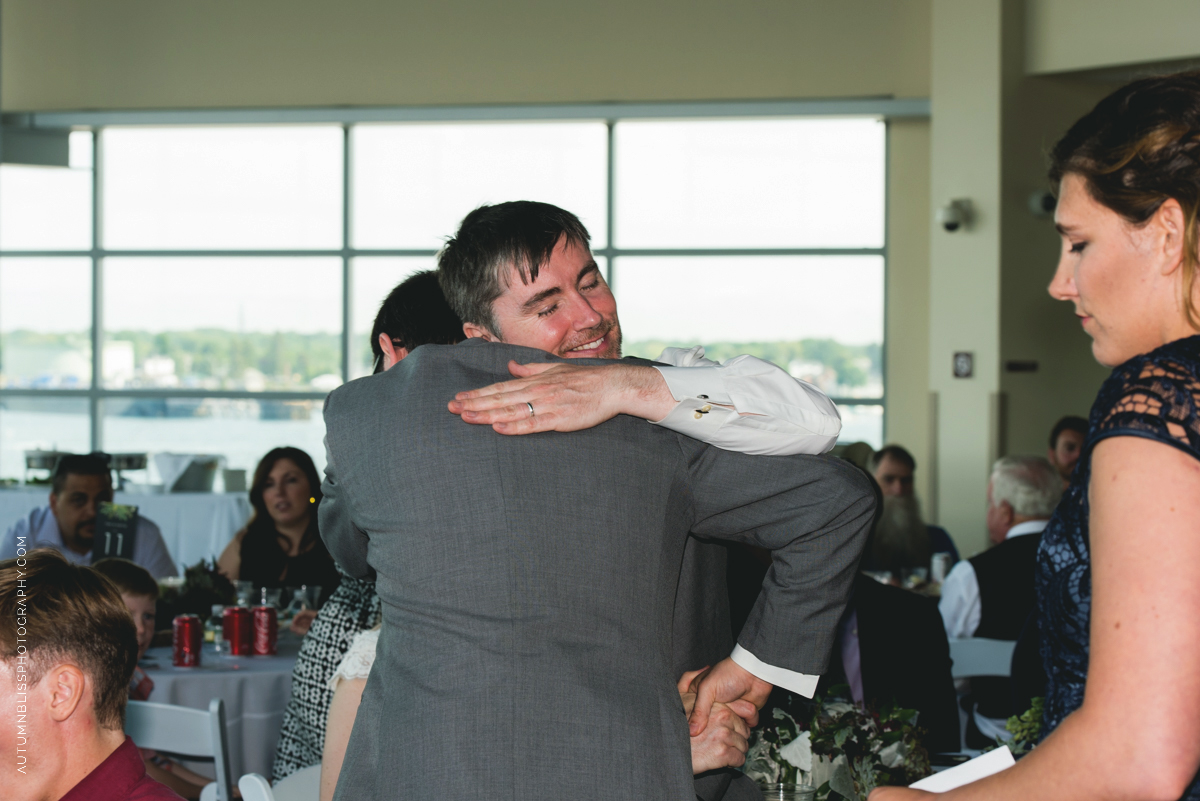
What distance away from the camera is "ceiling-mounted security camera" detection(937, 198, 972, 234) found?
7480 mm

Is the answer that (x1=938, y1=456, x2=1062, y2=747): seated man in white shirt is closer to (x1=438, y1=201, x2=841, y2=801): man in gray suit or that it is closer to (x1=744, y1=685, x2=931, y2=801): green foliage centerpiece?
(x1=744, y1=685, x2=931, y2=801): green foliage centerpiece

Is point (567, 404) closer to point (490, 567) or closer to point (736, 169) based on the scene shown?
point (490, 567)

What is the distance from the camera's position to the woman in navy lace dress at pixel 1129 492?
2.93ft

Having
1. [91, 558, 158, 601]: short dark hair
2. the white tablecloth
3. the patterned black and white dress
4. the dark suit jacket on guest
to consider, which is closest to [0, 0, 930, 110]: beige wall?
the white tablecloth

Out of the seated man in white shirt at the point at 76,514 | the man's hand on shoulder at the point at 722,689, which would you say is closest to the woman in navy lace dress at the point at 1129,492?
the man's hand on shoulder at the point at 722,689

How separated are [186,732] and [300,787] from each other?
0.66m

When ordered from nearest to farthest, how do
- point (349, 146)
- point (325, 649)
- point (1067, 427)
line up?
point (325, 649), point (1067, 427), point (349, 146)

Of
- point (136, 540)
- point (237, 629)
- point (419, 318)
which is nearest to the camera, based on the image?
point (419, 318)

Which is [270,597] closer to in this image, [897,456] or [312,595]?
[312,595]

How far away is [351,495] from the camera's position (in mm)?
1336

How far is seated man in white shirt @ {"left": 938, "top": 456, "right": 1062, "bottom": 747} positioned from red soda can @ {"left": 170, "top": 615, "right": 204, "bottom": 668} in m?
2.71

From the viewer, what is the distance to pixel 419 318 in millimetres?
1866

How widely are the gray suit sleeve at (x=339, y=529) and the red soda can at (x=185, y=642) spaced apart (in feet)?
7.79

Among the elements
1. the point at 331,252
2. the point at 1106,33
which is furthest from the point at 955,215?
the point at 331,252
